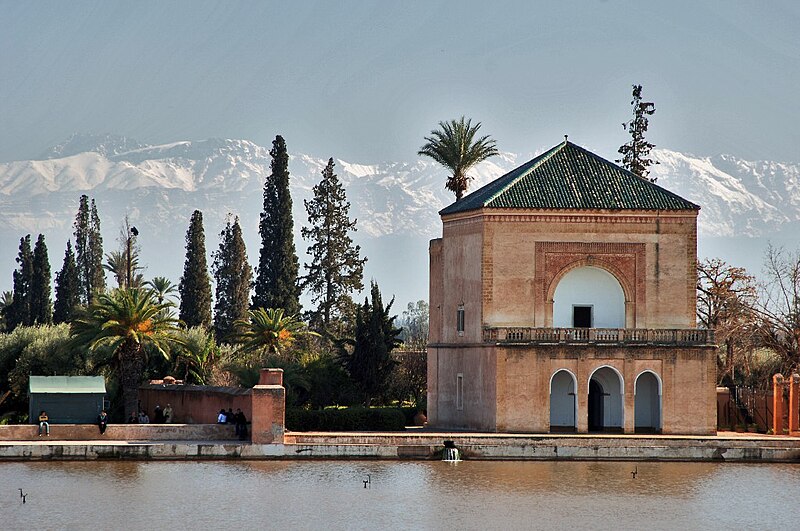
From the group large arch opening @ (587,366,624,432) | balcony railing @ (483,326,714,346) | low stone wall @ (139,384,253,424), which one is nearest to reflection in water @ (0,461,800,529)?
low stone wall @ (139,384,253,424)

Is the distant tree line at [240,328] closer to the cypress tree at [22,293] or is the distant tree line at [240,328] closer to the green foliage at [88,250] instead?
the cypress tree at [22,293]

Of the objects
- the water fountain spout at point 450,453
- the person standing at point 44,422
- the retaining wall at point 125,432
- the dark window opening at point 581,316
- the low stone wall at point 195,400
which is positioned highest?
the dark window opening at point 581,316

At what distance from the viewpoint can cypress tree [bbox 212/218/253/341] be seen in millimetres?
72188

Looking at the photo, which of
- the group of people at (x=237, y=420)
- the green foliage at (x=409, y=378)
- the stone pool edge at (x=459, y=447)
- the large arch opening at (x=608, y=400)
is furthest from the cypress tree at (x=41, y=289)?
the large arch opening at (x=608, y=400)

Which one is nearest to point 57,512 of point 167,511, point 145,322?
point 167,511

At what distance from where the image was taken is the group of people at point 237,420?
39.8 meters

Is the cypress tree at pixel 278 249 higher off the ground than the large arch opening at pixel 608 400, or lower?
higher

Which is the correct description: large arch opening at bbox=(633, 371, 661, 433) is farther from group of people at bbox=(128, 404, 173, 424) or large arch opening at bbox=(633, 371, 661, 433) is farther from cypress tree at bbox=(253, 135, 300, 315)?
cypress tree at bbox=(253, 135, 300, 315)

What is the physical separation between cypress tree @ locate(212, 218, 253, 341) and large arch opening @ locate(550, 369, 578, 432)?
94.4 ft

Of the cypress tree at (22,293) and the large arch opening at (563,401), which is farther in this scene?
the cypress tree at (22,293)

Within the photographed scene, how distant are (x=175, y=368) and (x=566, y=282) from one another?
14.2m

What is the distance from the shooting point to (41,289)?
70625mm

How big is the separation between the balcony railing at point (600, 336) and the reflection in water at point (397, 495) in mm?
5189

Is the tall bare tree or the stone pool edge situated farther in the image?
the tall bare tree
